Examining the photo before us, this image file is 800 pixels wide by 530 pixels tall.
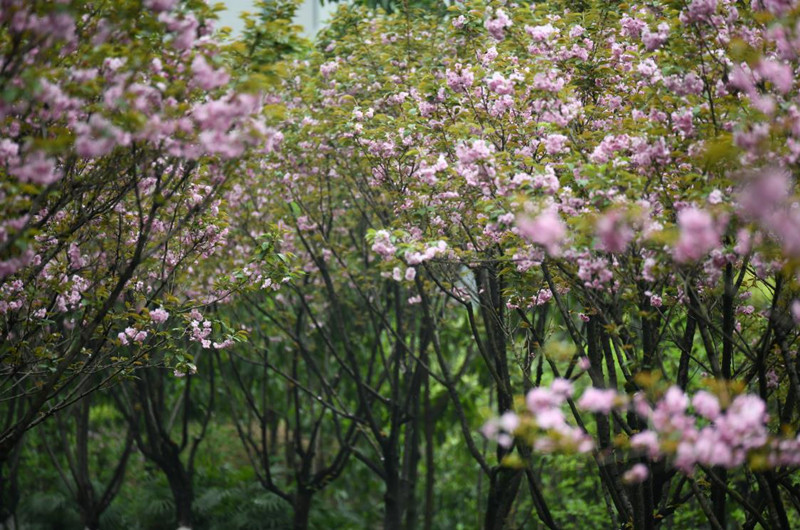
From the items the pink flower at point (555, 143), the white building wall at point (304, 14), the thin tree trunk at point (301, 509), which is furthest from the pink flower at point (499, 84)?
the white building wall at point (304, 14)

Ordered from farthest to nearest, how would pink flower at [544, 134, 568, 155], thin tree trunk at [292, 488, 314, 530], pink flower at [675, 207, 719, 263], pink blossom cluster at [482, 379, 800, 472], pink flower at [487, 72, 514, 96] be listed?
thin tree trunk at [292, 488, 314, 530] → pink flower at [487, 72, 514, 96] → pink flower at [544, 134, 568, 155] → pink flower at [675, 207, 719, 263] → pink blossom cluster at [482, 379, 800, 472]

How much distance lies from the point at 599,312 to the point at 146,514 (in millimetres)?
9426

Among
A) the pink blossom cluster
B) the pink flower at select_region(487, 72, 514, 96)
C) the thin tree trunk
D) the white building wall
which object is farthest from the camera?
the white building wall

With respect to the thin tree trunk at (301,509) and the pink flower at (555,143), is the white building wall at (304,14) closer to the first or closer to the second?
the thin tree trunk at (301,509)

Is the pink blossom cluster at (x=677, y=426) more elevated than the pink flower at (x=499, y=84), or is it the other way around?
the pink flower at (x=499, y=84)

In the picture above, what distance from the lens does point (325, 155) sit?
8938 millimetres

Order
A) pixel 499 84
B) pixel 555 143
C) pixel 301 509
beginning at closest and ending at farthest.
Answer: pixel 555 143
pixel 499 84
pixel 301 509

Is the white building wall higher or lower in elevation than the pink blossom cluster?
higher

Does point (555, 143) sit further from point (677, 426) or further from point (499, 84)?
point (677, 426)

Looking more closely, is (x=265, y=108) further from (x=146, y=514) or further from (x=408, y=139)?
(x=146, y=514)

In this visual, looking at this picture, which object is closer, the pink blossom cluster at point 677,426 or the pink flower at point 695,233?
the pink blossom cluster at point 677,426

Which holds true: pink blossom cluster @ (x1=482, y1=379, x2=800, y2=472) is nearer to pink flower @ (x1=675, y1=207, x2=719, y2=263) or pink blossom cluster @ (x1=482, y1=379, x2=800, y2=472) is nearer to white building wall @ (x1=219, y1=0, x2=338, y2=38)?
pink flower @ (x1=675, y1=207, x2=719, y2=263)

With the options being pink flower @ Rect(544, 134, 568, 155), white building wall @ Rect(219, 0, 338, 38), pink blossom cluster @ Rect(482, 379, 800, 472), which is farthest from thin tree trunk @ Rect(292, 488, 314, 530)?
white building wall @ Rect(219, 0, 338, 38)

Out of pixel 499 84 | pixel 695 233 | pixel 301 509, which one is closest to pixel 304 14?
pixel 301 509
